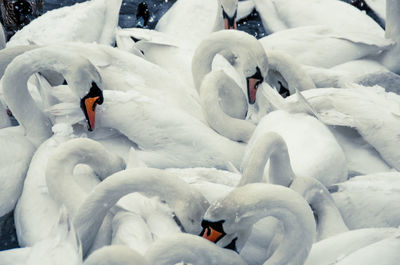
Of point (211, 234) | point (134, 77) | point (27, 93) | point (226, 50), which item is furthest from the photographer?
point (226, 50)

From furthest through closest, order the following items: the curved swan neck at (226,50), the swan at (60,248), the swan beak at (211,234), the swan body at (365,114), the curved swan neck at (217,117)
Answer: the curved swan neck at (226,50) → the curved swan neck at (217,117) → the swan body at (365,114) → the swan beak at (211,234) → the swan at (60,248)

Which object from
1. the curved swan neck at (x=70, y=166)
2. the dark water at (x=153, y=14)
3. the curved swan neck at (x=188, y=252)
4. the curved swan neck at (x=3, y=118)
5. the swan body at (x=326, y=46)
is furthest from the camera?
the dark water at (x=153, y=14)

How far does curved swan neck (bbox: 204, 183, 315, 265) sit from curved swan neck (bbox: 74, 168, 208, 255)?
13.5 inches

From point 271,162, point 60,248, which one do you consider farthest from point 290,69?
point 60,248

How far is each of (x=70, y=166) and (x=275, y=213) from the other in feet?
3.68

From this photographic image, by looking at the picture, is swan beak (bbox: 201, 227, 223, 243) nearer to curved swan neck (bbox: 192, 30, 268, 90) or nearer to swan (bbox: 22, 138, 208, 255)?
swan (bbox: 22, 138, 208, 255)

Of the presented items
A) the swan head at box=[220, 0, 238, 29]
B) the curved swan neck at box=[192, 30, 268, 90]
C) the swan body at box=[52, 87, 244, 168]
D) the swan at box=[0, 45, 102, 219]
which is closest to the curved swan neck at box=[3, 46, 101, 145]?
the swan at box=[0, 45, 102, 219]

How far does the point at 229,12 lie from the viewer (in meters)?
5.06

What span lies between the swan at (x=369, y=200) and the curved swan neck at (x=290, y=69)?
107 cm

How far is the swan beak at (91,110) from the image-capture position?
391 cm

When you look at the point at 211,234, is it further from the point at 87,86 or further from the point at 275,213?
the point at 87,86

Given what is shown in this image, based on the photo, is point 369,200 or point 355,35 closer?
point 369,200

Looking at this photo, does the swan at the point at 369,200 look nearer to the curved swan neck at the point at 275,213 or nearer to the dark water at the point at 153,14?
the curved swan neck at the point at 275,213

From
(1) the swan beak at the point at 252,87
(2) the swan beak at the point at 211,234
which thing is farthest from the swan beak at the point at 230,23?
(2) the swan beak at the point at 211,234
